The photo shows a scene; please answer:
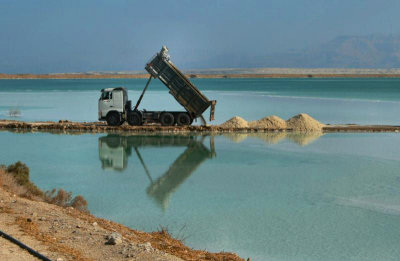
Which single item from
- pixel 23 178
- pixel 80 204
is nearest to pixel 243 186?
pixel 80 204

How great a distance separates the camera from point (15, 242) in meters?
9.33

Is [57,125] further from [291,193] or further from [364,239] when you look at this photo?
[364,239]

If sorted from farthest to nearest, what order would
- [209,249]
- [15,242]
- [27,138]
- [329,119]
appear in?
[329,119]
[27,138]
[209,249]
[15,242]

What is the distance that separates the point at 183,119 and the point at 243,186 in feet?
49.9

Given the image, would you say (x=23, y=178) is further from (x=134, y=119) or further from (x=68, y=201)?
(x=134, y=119)

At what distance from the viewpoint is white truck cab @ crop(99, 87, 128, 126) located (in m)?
31.5

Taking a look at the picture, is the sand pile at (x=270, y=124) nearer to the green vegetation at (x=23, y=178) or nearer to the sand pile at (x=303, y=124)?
the sand pile at (x=303, y=124)

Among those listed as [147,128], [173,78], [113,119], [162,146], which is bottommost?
[162,146]

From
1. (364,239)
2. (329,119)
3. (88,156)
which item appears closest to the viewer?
(364,239)

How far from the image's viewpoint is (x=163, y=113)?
1287 inches

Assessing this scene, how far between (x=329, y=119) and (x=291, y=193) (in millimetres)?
26464

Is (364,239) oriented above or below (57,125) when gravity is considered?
below

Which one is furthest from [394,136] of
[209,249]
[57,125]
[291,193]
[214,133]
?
[209,249]

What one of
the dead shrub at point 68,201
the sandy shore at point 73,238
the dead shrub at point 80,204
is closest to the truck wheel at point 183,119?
the dead shrub at point 68,201
